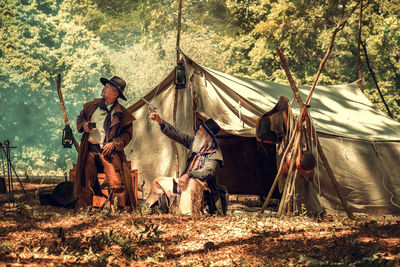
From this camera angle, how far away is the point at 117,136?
7324mm

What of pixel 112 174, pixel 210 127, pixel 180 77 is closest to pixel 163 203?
pixel 112 174

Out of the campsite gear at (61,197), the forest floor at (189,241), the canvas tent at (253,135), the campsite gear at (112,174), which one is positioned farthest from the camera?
the canvas tent at (253,135)

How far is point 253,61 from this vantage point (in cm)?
2239

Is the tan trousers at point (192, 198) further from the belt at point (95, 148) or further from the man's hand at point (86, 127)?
the man's hand at point (86, 127)

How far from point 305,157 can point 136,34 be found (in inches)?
1265

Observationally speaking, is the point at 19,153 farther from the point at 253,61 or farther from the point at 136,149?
the point at 136,149

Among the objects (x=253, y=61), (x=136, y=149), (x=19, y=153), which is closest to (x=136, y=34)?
(x=19, y=153)

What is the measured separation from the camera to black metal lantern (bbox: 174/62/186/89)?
28.5 ft

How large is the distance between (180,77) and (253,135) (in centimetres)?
151

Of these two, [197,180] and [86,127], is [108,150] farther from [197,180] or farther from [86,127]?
[197,180]

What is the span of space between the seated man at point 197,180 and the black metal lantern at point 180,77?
150 centimetres

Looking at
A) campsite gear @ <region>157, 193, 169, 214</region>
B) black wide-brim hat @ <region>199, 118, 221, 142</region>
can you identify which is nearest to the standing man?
campsite gear @ <region>157, 193, 169, 214</region>

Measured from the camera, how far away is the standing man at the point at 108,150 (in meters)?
7.23

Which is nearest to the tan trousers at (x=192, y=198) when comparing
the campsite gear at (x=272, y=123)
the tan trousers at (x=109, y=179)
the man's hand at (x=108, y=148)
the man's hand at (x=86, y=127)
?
the tan trousers at (x=109, y=179)
